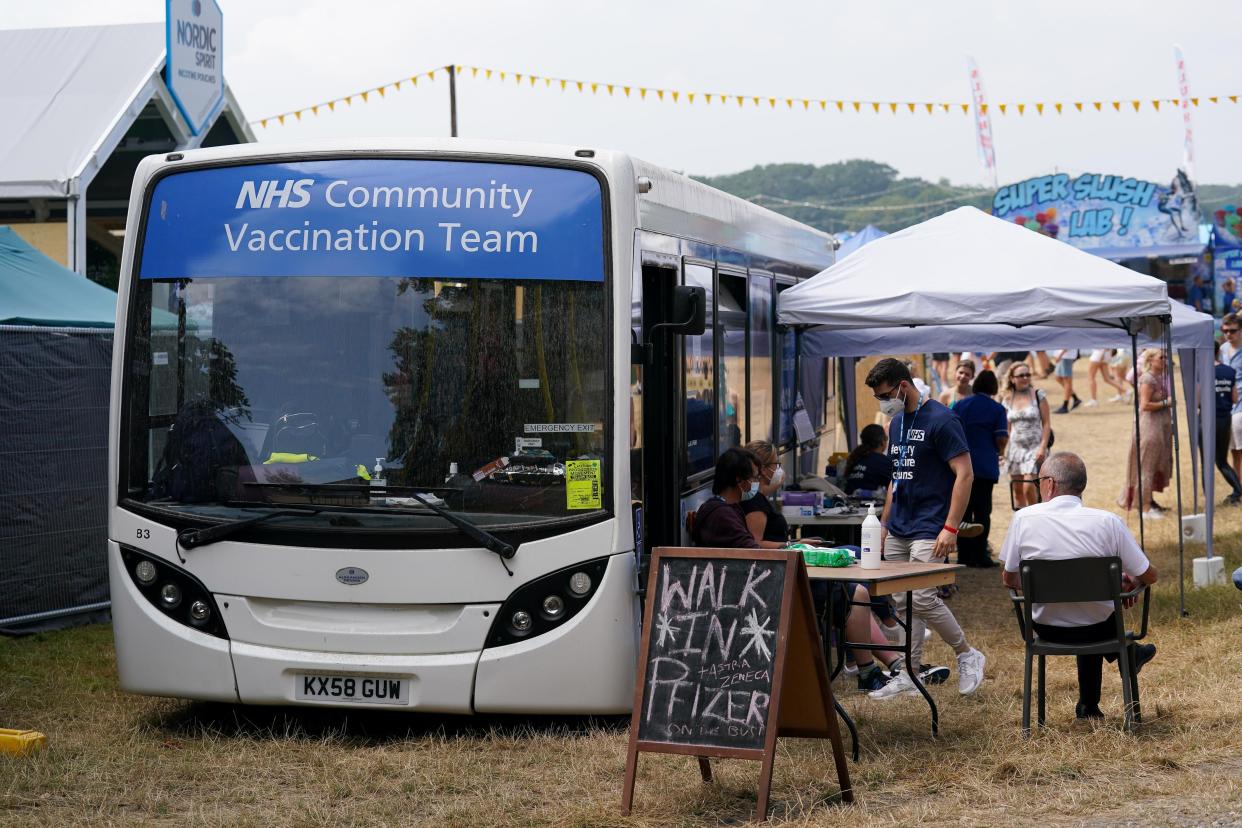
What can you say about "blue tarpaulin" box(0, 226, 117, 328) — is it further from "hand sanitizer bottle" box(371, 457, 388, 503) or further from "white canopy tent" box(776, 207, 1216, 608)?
"white canopy tent" box(776, 207, 1216, 608)

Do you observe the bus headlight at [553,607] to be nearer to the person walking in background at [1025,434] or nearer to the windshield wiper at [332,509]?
the windshield wiper at [332,509]

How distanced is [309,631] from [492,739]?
3.02 ft

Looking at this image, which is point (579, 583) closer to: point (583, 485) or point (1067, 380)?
point (583, 485)

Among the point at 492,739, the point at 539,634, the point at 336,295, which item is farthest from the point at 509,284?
the point at 492,739

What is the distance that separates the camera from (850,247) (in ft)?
56.4

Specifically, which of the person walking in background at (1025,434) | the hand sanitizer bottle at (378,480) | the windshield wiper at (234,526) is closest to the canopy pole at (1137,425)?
the person walking in background at (1025,434)

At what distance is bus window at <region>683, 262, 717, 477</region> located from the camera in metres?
7.94

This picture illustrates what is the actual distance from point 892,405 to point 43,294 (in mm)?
5985

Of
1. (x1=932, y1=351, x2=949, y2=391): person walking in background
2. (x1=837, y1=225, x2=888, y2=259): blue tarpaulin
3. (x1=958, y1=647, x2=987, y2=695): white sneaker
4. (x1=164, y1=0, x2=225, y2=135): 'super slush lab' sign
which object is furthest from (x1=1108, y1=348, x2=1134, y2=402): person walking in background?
(x1=958, y1=647, x2=987, y2=695): white sneaker

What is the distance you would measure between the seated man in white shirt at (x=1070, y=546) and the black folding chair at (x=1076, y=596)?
2.0 inches

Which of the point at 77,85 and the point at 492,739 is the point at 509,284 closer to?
the point at 492,739

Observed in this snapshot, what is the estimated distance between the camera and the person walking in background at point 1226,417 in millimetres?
15516

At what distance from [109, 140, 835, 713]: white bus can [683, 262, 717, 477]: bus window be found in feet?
3.14

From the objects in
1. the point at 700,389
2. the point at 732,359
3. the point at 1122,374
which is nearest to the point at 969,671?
the point at 700,389
